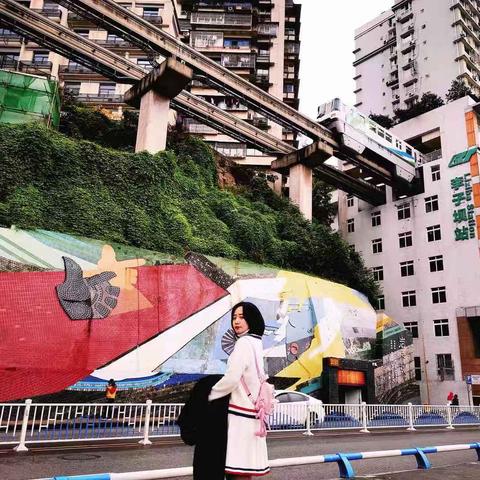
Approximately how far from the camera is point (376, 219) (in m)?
41.8

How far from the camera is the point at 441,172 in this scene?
36844 millimetres

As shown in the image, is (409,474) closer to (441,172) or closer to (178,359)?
(178,359)

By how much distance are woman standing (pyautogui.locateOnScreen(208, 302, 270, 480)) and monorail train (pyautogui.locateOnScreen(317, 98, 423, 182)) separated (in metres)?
30.9

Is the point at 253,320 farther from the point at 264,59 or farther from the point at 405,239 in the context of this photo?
the point at 264,59

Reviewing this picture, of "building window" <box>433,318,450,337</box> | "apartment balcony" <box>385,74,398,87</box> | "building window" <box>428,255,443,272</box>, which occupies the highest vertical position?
"apartment balcony" <box>385,74,398,87</box>

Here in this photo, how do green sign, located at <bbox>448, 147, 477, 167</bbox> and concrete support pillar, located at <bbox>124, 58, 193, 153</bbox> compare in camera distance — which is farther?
green sign, located at <bbox>448, 147, 477, 167</bbox>

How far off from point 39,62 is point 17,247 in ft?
90.9

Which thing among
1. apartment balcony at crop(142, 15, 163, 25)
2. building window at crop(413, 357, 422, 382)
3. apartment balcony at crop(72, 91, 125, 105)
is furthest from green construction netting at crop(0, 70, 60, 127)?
building window at crop(413, 357, 422, 382)

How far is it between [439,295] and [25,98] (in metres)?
30.7

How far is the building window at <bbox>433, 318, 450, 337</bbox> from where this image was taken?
3391cm

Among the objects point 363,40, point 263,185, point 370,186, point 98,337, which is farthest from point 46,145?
point 363,40

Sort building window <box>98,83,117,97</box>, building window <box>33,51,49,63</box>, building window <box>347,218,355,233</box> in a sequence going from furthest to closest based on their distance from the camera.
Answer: building window <box>347,218,355,233</box> → building window <box>98,83,117,97</box> → building window <box>33,51,49,63</box>

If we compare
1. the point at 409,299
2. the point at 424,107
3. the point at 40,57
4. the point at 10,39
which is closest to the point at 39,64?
the point at 40,57

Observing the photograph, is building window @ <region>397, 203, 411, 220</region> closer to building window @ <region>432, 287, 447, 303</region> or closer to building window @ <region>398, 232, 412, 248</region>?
building window @ <region>398, 232, 412, 248</region>
